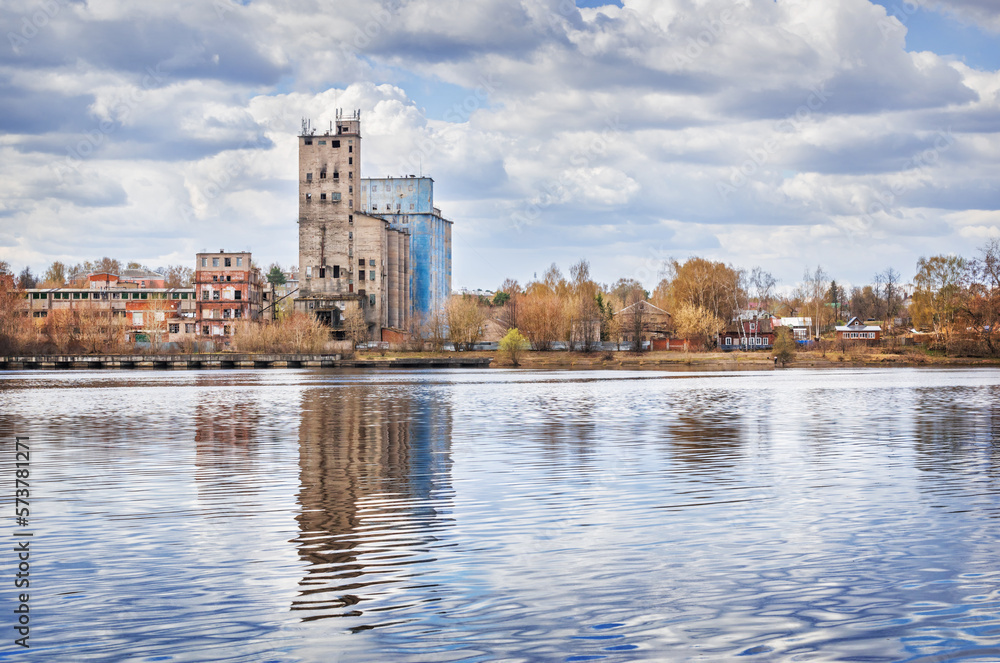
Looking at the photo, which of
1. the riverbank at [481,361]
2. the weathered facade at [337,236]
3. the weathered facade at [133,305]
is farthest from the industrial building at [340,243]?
the weathered facade at [133,305]

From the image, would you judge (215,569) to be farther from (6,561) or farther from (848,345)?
(848,345)

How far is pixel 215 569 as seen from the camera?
10.2 metres

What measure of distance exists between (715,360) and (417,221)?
2175 inches

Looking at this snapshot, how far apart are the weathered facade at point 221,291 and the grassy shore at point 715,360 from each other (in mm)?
31049

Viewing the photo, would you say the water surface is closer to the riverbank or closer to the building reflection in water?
the building reflection in water

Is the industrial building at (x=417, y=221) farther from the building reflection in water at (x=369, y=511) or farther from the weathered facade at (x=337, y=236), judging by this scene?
the building reflection in water at (x=369, y=511)

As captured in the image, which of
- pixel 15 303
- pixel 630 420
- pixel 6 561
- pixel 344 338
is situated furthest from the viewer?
pixel 15 303

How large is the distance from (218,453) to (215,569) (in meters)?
11.9

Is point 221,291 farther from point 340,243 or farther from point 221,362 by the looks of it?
point 221,362

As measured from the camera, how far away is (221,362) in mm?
109125

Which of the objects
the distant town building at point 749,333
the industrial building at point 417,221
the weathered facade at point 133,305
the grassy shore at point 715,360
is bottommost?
the grassy shore at point 715,360

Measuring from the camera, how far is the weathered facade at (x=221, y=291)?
134m

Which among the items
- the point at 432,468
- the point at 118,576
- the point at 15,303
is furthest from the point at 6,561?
the point at 15,303

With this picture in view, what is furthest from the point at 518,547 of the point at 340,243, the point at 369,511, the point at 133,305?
the point at 133,305
